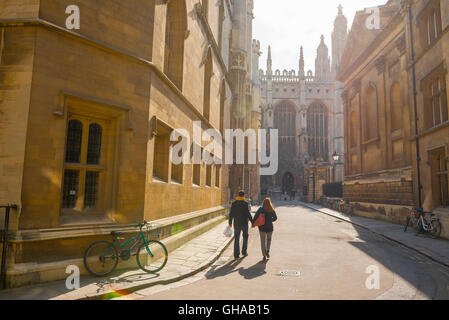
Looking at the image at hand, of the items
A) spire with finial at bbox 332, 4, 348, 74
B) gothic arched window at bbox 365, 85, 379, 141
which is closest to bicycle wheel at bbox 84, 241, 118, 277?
gothic arched window at bbox 365, 85, 379, 141

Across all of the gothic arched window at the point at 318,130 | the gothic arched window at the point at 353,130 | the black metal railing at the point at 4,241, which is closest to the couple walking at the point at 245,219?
the black metal railing at the point at 4,241

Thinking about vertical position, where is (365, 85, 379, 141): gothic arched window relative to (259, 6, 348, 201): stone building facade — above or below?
below

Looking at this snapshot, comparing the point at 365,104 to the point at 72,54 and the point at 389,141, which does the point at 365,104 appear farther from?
the point at 72,54

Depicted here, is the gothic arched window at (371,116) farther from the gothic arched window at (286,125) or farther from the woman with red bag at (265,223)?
the gothic arched window at (286,125)

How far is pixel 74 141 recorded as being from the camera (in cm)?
621

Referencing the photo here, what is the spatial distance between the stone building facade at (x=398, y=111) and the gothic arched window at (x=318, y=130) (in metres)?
36.0

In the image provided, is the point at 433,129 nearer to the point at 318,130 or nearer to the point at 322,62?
the point at 318,130

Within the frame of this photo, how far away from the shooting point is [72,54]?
5.82 metres

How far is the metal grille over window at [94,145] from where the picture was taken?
6457 millimetres

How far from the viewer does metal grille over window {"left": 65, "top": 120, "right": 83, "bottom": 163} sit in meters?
6.11

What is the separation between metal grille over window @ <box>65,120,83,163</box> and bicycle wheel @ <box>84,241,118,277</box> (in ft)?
6.02

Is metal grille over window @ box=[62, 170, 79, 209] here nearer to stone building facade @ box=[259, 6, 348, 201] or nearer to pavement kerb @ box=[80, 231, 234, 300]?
pavement kerb @ box=[80, 231, 234, 300]

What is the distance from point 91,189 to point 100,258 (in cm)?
154
